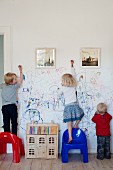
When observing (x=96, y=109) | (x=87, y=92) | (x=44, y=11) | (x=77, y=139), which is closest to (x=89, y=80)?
(x=87, y=92)

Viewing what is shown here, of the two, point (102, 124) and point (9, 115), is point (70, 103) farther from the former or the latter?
point (9, 115)

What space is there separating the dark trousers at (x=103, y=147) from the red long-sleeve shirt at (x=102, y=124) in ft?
0.20

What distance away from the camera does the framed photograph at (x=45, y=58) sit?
406cm

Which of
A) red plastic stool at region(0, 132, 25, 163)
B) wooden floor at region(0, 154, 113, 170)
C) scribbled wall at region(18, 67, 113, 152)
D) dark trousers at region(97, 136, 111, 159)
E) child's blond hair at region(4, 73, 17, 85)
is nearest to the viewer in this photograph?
wooden floor at region(0, 154, 113, 170)

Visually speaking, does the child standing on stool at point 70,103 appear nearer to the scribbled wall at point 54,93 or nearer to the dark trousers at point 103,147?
the scribbled wall at point 54,93

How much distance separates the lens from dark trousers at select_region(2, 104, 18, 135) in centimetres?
402

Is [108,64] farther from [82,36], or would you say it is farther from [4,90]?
[4,90]

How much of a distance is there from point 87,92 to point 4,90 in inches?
46.7

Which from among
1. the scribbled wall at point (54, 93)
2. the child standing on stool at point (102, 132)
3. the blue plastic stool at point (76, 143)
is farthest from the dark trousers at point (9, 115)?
the child standing on stool at point (102, 132)

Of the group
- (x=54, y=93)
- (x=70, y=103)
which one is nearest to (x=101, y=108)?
(x=70, y=103)

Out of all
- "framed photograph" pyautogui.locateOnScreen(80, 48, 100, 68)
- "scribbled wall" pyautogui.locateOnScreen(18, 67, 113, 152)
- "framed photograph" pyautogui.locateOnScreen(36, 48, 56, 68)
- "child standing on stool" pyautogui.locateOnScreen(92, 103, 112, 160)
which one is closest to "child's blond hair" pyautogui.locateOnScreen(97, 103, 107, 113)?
"child standing on stool" pyautogui.locateOnScreen(92, 103, 112, 160)

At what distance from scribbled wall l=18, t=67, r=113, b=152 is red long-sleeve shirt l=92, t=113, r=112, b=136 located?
197 millimetres

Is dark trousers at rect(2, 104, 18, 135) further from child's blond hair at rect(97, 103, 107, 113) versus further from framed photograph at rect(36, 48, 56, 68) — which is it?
child's blond hair at rect(97, 103, 107, 113)

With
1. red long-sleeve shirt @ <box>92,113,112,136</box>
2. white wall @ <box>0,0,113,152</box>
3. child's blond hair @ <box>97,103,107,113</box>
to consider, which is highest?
white wall @ <box>0,0,113,152</box>
